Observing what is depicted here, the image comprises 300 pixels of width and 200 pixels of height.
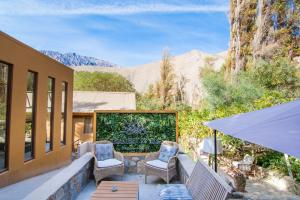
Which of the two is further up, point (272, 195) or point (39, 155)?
point (39, 155)

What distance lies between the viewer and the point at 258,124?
2.77 metres

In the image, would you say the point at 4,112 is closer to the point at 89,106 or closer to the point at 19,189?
the point at 19,189

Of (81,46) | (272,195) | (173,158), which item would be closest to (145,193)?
(173,158)

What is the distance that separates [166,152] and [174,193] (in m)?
2.73

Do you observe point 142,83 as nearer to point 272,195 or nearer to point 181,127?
point 181,127

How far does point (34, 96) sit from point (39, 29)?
1097 inches

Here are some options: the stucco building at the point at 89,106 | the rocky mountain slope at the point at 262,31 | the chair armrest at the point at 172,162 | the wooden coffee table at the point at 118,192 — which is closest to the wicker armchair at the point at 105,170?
the chair armrest at the point at 172,162

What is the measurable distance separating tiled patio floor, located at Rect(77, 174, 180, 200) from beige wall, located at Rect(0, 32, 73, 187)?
6.11ft

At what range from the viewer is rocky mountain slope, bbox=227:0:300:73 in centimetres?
2206

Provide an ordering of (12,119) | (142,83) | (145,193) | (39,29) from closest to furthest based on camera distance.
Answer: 1. (145,193)
2. (12,119)
3. (39,29)
4. (142,83)

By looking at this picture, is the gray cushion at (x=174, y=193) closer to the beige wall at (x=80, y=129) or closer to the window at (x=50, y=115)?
the window at (x=50, y=115)

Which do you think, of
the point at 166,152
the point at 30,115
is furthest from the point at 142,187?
the point at 30,115

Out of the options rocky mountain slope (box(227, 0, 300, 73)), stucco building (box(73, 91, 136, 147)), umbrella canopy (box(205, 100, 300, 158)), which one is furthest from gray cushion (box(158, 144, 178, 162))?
rocky mountain slope (box(227, 0, 300, 73))

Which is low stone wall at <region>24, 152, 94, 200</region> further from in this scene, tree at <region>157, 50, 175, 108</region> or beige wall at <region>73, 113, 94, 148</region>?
tree at <region>157, 50, 175, 108</region>
